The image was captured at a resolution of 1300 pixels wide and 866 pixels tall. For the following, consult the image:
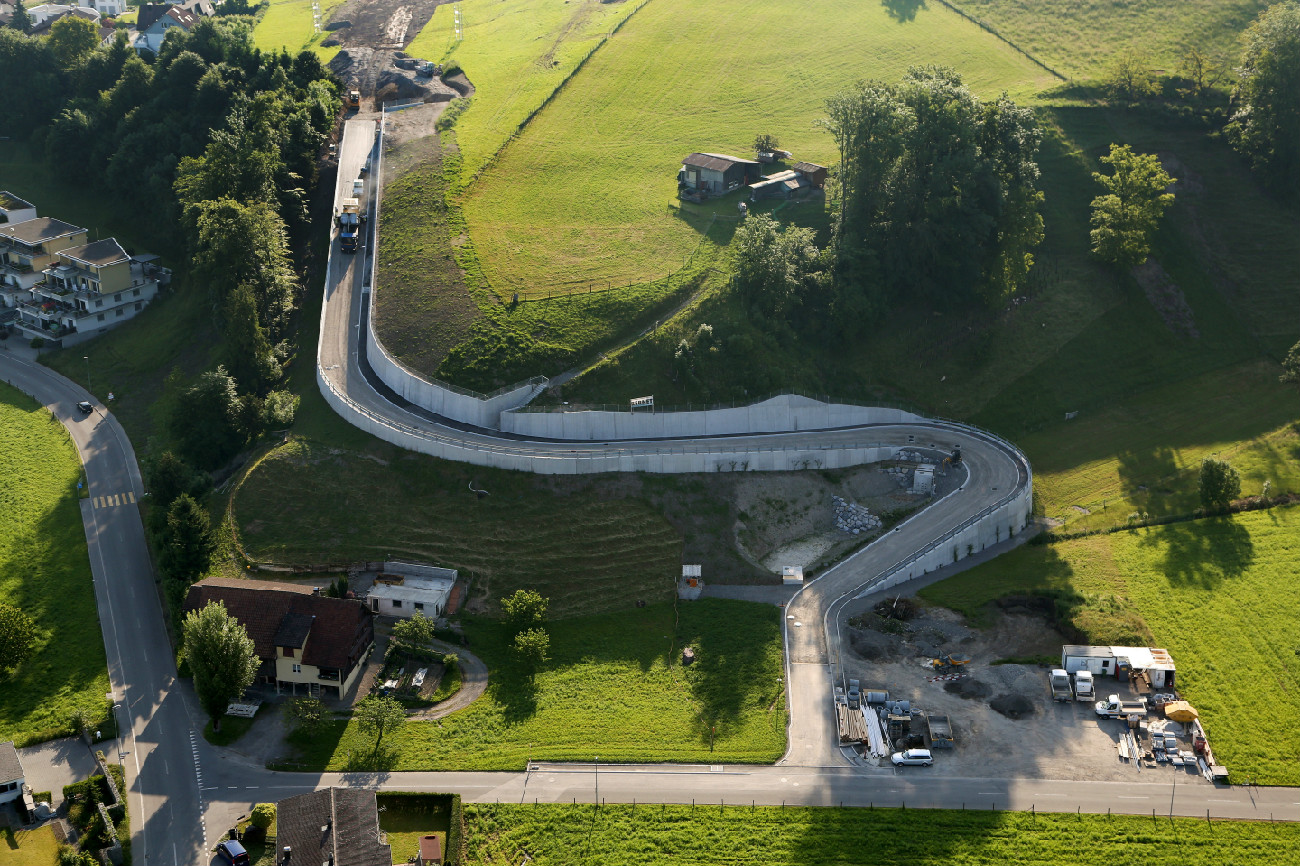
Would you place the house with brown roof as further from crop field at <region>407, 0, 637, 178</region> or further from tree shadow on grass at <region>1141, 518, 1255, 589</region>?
tree shadow on grass at <region>1141, 518, 1255, 589</region>

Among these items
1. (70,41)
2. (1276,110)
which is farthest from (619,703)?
(70,41)

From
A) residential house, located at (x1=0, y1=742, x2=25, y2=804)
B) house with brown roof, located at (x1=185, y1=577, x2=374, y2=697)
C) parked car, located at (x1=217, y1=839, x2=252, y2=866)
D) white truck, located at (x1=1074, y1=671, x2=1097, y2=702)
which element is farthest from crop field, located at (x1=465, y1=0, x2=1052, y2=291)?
parked car, located at (x1=217, y1=839, x2=252, y2=866)

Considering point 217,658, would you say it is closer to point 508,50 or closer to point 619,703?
point 619,703

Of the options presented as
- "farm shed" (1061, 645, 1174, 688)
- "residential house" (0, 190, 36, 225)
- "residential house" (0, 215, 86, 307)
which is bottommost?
"farm shed" (1061, 645, 1174, 688)

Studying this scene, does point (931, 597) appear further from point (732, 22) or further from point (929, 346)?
point (732, 22)

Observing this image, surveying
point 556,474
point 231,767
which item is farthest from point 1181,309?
point 231,767

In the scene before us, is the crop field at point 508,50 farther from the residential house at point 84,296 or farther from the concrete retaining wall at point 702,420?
the concrete retaining wall at point 702,420
